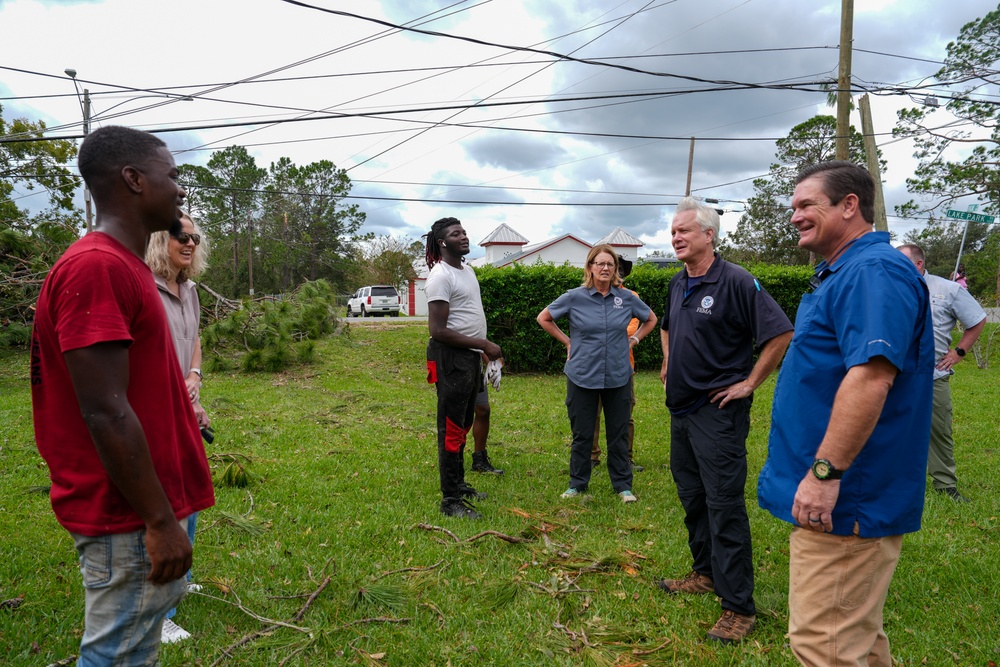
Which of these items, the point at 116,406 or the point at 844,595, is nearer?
the point at 116,406

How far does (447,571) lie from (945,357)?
4.64m

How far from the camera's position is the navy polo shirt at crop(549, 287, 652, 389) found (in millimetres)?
5152

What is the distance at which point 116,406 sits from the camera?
→ 1.56 meters

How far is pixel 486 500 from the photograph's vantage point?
17.2 feet

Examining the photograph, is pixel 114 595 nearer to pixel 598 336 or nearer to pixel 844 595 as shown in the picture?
pixel 844 595

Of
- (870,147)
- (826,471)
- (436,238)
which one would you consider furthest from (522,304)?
(826,471)

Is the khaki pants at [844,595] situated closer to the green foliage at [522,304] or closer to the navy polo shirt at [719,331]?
the navy polo shirt at [719,331]

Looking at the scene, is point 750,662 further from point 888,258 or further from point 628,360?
point 628,360

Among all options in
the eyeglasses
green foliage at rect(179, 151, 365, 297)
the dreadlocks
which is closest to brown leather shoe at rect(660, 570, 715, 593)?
the dreadlocks

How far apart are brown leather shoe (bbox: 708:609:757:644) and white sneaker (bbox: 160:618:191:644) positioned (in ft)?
8.34

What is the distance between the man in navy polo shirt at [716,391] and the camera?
3.25 m

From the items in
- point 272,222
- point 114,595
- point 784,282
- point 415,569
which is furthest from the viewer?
point 272,222

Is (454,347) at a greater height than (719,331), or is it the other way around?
(719,331)

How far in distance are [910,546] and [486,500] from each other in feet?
9.93
